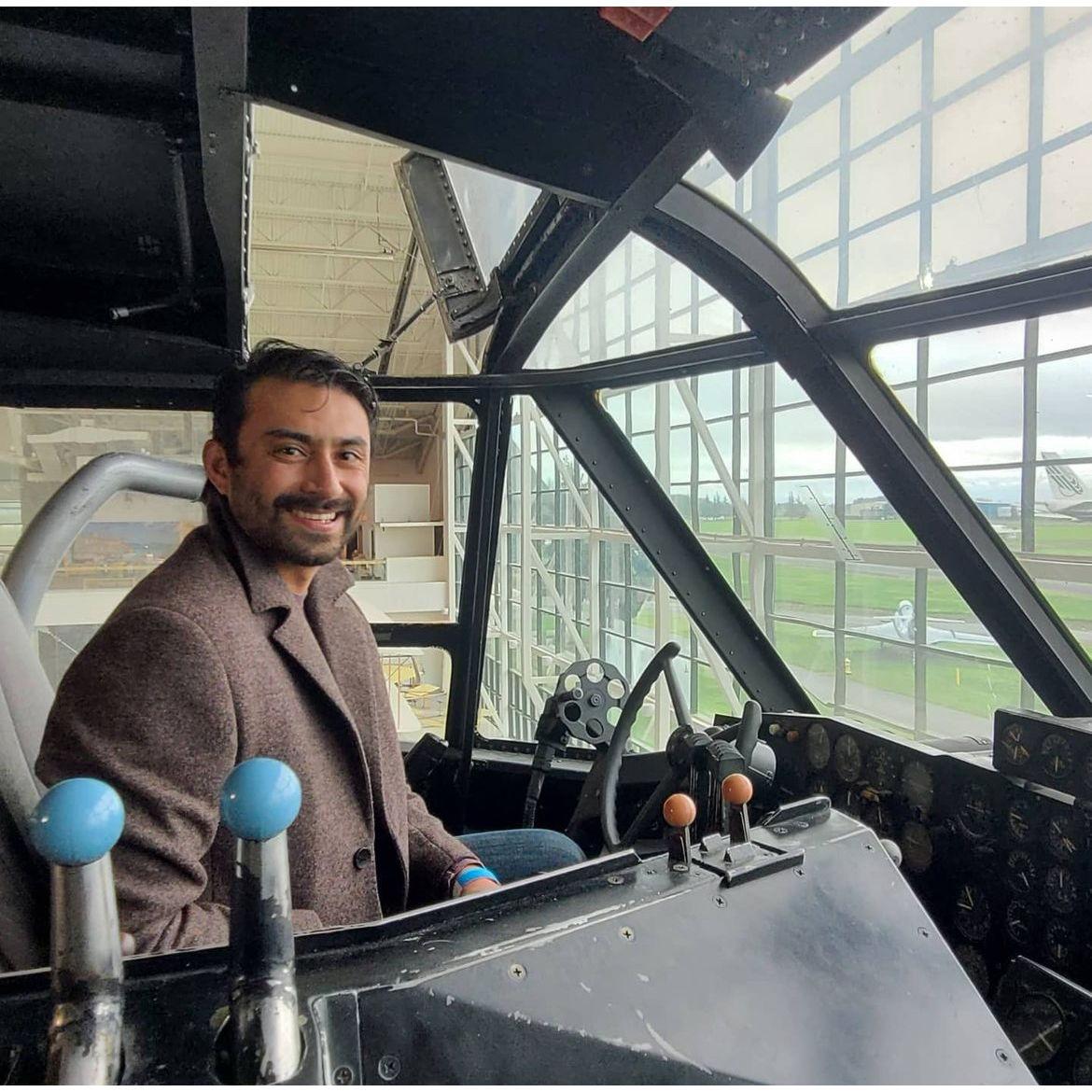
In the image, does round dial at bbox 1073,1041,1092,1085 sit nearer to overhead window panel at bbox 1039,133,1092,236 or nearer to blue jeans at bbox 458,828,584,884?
blue jeans at bbox 458,828,584,884

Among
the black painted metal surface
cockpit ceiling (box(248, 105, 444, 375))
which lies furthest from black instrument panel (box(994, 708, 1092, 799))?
cockpit ceiling (box(248, 105, 444, 375))

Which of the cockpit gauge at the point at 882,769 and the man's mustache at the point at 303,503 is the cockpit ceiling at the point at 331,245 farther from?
the cockpit gauge at the point at 882,769

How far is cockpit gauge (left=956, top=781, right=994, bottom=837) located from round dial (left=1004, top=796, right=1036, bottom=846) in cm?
3

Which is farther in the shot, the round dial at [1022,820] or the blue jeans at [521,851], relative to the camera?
the blue jeans at [521,851]

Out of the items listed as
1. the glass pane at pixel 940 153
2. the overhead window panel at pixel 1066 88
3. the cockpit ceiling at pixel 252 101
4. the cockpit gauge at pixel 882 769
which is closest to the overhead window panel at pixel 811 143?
the glass pane at pixel 940 153

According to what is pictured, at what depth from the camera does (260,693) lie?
1.03 m

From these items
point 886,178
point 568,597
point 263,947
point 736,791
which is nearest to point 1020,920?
point 736,791

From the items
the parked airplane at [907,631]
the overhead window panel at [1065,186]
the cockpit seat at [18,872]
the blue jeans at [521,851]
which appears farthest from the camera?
the parked airplane at [907,631]

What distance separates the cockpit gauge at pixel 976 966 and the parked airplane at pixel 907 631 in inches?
173

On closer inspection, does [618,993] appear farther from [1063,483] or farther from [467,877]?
[1063,483]

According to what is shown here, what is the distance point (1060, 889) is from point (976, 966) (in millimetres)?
210

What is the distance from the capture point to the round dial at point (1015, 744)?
1.15 metres

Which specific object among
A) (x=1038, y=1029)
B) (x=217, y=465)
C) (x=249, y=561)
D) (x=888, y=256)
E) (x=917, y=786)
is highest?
(x=888, y=256)

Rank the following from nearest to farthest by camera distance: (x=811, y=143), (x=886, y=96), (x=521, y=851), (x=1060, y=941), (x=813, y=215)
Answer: (x=1060, y=941), (x=521, y=851), (x=886, y=96), (x=811, y=143), (x=813, y=215)
